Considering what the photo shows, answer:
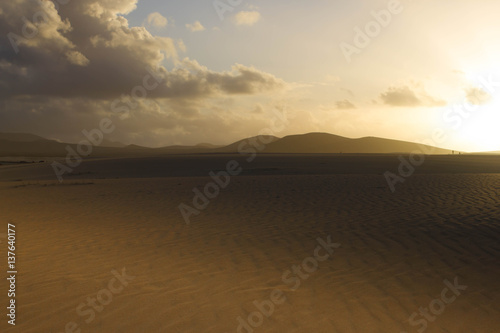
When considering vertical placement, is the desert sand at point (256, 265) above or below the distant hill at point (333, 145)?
below

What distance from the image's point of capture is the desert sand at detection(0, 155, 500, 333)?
4703 millimetres

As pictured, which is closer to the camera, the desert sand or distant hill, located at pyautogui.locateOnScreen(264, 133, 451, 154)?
the desert sand

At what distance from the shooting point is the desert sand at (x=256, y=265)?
470cm

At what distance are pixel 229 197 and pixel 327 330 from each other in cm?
1113

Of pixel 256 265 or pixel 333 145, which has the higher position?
pixel 333 145

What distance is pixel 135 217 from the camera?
11438 mm

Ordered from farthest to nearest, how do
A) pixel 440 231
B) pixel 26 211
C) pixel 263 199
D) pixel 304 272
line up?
pixel 263 199
pixel 26 211
pixel 440 231
pixel 304 272

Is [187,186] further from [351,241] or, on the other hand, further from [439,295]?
[439,295]

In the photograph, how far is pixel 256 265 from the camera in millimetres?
6738

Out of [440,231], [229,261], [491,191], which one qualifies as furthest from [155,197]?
[491,191]

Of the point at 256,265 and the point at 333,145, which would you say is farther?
the point at 333,145

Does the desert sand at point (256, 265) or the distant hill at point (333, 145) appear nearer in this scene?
the desert sand at point (256, 265)

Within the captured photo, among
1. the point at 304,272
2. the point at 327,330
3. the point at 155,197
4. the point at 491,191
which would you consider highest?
the point at 155,197

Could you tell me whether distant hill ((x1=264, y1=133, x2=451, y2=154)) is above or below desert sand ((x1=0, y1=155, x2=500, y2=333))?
above
